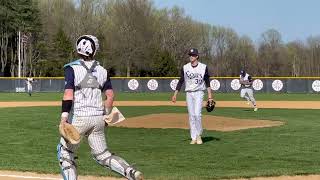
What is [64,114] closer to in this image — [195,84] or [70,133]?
[70,133]

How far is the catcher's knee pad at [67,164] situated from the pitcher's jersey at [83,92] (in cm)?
50

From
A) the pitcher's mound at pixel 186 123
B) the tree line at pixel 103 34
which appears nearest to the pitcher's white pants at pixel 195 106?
the pitcher's mound at pixel 186 123

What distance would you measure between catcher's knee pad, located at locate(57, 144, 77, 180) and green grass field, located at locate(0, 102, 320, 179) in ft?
7.14

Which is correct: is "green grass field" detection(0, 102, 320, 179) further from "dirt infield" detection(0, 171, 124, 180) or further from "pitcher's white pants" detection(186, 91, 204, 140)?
"pitcher's white pants" detection(186, 91, 204, 140)

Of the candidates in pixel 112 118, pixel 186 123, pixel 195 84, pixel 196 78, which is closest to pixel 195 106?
pixel 195 84

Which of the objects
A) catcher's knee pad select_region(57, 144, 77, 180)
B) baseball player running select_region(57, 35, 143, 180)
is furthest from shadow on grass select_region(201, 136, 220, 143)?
catcher's knee pad select_region(57, 144, 77, 180)

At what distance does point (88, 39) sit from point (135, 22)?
81773 mm

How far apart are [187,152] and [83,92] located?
5077mm

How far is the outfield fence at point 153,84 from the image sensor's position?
56.4 m

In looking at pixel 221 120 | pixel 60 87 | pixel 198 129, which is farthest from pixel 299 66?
pixel 198 129

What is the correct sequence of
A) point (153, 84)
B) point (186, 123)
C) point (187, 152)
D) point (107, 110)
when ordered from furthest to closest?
point (153, 84) < point (186, 123) < point (187, 152) < point (107, 110)

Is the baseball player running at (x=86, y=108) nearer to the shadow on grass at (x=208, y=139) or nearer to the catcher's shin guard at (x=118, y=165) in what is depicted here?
the catcher's shin guard at (x=118, y=165)

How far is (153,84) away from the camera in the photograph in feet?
197

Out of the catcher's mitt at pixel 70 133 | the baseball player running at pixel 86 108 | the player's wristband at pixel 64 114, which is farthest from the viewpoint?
the baseball player running at pixel 86 108
